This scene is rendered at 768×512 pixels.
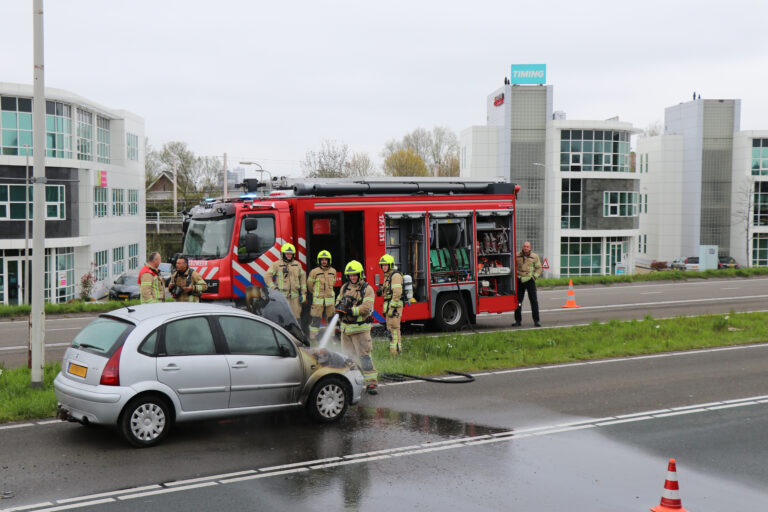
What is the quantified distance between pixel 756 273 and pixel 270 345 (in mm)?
31068

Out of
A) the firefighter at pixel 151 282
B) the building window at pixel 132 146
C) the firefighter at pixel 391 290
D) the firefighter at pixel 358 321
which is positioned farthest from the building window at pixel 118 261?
the firefighter at pixel 358 321

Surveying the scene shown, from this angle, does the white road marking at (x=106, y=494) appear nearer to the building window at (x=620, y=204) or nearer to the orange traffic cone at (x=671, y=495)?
the orange traffic cone at (x=671, y=495)

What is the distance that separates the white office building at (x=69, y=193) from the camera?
34.9 meters

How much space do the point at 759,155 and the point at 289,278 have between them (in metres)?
59.8

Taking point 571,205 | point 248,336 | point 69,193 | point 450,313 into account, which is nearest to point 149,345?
point 248,336

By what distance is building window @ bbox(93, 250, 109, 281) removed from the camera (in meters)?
41.0

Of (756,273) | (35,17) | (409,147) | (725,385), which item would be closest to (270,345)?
(35,17)

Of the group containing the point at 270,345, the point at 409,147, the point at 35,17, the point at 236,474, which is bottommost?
the point at 236,474

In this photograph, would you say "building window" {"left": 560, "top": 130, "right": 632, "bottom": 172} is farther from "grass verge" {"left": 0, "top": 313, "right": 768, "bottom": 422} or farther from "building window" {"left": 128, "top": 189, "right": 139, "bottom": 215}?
"grass verge" {"left": 0, "top": 313, "right": 768, "bottom": 422}

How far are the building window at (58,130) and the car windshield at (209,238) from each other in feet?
83.7

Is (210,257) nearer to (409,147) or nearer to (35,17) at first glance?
(35,17)

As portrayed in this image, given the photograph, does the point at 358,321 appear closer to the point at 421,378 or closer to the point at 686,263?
the point at 421,378

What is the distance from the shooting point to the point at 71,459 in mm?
7848

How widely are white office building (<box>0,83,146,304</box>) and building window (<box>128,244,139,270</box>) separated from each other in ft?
2.28
